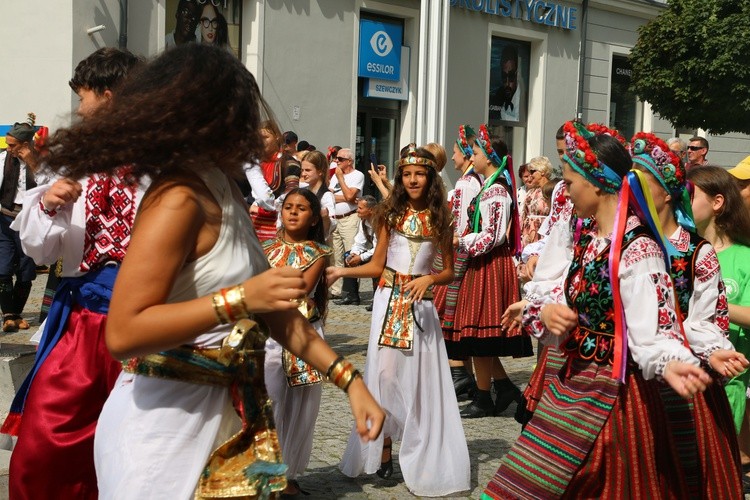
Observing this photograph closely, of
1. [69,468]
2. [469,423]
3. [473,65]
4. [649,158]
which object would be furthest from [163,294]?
[473,65]

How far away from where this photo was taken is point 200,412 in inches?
103

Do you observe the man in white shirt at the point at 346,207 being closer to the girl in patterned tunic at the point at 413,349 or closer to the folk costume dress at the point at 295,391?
the girl in patterned tunic at the point at 413,349

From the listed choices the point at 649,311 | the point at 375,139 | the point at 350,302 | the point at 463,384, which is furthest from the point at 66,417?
the point at 375,139

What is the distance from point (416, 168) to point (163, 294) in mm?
3608

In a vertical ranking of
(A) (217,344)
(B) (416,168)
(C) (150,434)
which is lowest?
(C) (150,434)

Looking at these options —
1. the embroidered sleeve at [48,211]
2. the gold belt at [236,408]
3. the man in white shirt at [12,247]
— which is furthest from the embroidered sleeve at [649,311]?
the man in white shirt at [12,247]

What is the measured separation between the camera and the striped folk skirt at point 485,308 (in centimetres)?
742

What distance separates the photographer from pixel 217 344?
2656 millimetres

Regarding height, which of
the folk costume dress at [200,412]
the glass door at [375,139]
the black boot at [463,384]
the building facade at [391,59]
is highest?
the building facade at [391,59]

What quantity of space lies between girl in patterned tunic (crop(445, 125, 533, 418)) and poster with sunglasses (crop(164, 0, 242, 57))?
423 inches

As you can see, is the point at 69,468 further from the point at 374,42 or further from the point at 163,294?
the point at 374,42

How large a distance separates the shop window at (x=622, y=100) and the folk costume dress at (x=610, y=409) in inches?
898

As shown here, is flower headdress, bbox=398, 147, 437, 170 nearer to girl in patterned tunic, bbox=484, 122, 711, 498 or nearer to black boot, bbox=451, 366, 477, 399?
girl in patterned tunic, bbox=484, 122, 711, 498

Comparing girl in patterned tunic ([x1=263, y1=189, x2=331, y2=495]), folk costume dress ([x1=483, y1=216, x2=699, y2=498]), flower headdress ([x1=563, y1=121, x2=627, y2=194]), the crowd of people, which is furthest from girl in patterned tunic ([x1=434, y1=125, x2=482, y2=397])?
folk costume dress ([x1=483, y1=216, x2=699, y2=498])
